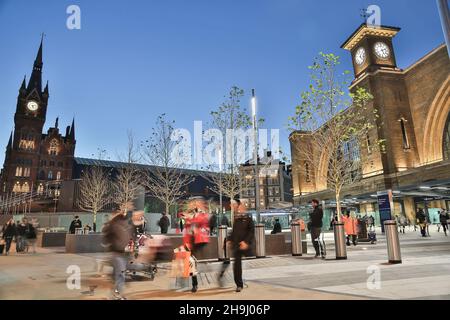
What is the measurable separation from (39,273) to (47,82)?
385 feet

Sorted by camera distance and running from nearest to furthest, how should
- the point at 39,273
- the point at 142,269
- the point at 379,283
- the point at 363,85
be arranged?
the point at 379,283, the point at 142,269, the point at 39,273, the point at 363,85

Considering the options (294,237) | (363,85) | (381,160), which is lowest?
(294,237)

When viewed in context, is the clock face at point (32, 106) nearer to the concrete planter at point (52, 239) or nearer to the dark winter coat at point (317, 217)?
the concrete planter at point (52, 239)

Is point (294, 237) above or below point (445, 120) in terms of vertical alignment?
below

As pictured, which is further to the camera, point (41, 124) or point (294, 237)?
point (41, 124)

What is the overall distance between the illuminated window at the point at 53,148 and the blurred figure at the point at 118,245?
10321 cm

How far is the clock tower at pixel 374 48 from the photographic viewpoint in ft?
143

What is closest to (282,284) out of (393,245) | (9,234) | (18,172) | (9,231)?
(393,245)

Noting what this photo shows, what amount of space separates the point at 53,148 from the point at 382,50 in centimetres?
9276

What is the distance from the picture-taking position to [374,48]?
1741 inches
